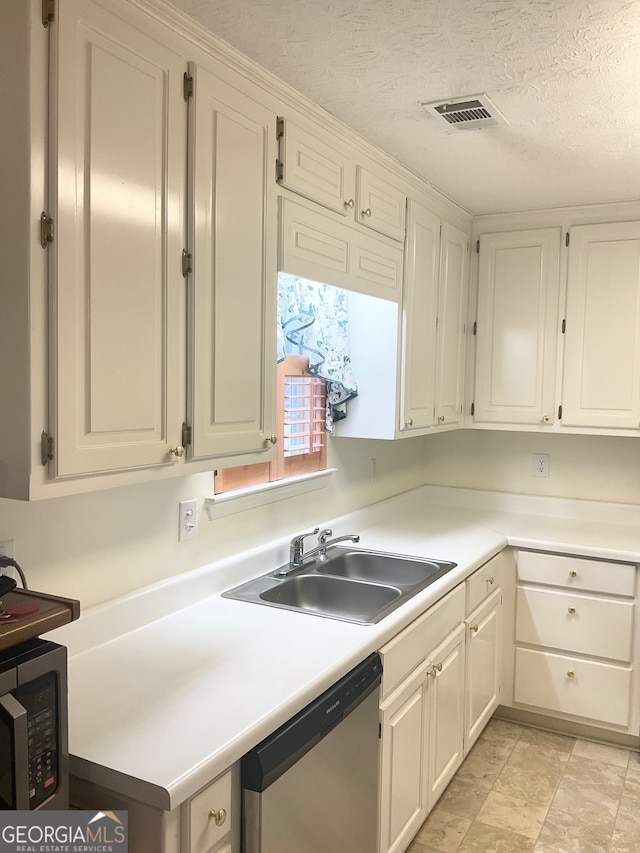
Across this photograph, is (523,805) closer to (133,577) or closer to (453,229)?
(133,577)

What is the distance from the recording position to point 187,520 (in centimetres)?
203

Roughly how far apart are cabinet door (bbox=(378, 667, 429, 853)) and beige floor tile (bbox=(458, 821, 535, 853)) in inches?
8.2

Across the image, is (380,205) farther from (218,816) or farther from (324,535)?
(218,816)

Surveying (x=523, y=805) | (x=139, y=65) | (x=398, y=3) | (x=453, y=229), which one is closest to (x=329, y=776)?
(x=523, y=805)

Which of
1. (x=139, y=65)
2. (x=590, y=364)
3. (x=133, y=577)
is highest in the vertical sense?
(x=139, y=65)

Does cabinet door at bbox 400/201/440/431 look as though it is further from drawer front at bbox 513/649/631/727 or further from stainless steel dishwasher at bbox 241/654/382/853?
stainless steel dishwasher at bbox 241/654/382/853

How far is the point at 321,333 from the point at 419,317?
0.45 metres

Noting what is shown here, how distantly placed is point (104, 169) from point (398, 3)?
71 centimetres

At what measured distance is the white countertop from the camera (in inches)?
48.5

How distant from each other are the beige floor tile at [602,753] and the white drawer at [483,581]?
76 centimetres

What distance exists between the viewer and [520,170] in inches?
102

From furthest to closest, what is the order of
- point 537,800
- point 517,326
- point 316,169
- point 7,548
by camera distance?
point 517,326
point 537,800
point 316,169
point 7,548

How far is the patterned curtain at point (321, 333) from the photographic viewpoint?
2.48 m

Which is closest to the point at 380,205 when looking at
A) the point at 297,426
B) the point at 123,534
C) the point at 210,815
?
the point at 297,426
